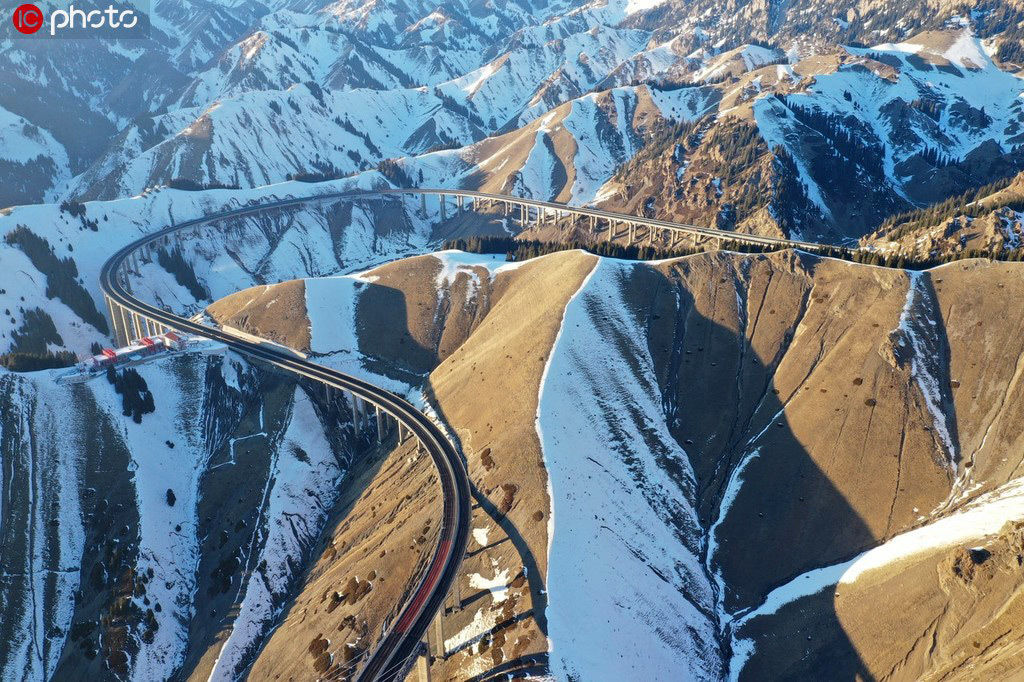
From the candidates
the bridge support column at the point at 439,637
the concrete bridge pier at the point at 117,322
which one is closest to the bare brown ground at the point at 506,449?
the bridge support column at the point at 439,637

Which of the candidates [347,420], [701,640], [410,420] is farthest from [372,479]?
[701,640]

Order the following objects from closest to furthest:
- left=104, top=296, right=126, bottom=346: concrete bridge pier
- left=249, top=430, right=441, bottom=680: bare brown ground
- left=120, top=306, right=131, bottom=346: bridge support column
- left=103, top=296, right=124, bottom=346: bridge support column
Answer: left=249, top=430, right=441, bottom=680: bare brown ground
left=120, top=306, right=131, bottom=346: bridge support column
left=104, top=296, right=126, bottom=346: concrete bridge pier
left=103, top=296, right=124, bottom=346: bridge support column

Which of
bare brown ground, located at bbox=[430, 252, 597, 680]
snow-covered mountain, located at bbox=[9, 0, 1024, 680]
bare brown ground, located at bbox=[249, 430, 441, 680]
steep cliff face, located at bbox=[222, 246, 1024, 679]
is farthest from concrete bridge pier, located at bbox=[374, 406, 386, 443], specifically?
bare brown ground, located at bbox=[249, 430, 441, 680]

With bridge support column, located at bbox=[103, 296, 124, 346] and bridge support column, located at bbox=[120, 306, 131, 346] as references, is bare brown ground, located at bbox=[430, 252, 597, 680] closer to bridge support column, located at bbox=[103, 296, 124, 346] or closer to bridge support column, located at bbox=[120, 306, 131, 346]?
bridge support column, located at bbox=[120, 306, 131, 346]

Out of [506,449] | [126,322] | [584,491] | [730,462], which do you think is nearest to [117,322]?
[126,322]

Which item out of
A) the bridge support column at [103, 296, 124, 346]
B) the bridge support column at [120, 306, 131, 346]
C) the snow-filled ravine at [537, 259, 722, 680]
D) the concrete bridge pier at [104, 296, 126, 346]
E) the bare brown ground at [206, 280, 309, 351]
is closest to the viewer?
the snow-filled ravine at [537, 259, 722, 680]

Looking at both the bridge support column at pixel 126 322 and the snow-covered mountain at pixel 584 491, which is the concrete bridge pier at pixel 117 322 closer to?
the bridge support column at pixel 126 322

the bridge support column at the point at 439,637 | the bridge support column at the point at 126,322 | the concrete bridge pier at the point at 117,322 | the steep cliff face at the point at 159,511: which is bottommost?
the bridge support column at the point at 439,637

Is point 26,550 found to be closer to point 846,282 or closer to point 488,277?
point 488,277
